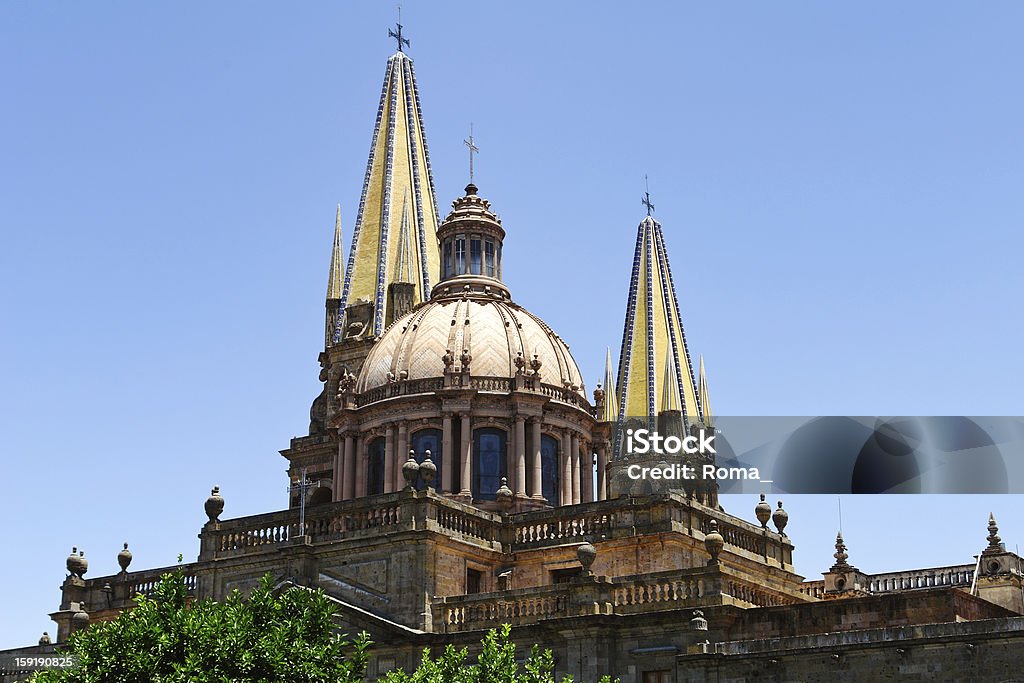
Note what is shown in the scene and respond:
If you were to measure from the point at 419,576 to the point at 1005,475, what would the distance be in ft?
53.0

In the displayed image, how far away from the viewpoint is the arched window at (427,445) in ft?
167

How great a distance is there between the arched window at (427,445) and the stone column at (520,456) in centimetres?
265

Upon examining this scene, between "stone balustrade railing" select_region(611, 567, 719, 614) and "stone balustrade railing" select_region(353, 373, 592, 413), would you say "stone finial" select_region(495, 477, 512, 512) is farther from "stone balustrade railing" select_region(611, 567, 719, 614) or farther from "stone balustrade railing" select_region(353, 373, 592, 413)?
"stone balustrade railing" select_region(611, 567, 719, 614)

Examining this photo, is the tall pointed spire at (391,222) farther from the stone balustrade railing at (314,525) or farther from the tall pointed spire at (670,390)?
the stone balustrade railing at (314,525)

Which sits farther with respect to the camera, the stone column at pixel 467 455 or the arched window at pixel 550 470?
the arched window at pixel 550 470

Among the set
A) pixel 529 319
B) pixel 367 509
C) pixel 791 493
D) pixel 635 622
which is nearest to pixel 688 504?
pixel 791 493

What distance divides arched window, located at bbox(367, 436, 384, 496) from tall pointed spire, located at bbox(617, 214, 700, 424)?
767 inches

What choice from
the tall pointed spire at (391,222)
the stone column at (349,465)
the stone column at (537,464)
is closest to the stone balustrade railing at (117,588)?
the stone column at (349,465)

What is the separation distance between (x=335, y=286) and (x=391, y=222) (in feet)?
13.5

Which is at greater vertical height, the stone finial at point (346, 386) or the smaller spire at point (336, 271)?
the smaller spire at point (336, 271)

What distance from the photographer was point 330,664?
29.7 meters

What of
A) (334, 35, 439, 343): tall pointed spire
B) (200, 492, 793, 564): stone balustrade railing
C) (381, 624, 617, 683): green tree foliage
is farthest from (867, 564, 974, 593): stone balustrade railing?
(381, 624, 617, 683): green tree foliage

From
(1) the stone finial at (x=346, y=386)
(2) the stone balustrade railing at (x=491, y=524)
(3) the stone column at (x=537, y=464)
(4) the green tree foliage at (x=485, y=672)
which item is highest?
(1) the stone finial at (x=346, y=386)

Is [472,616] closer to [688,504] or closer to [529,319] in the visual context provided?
[688,504]
